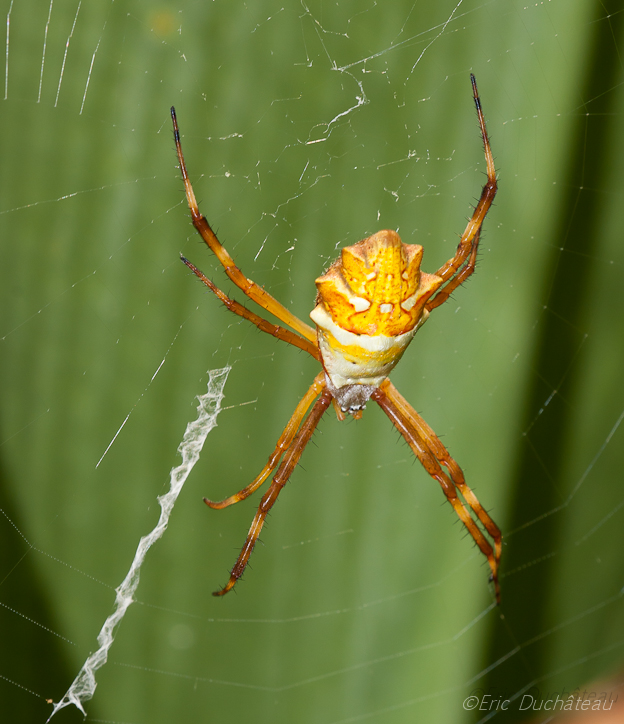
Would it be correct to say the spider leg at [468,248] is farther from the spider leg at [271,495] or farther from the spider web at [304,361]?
the spider leg at [271,495]

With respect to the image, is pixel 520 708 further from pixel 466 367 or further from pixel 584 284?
pixel 584 284

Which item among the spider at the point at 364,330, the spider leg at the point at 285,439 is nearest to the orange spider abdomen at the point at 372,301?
the spider at the point at 364,330

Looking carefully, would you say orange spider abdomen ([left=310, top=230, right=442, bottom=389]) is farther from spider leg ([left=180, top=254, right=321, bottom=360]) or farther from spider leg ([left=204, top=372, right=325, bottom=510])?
spider leg ([left=204, top=372, right=325, bottom=510])

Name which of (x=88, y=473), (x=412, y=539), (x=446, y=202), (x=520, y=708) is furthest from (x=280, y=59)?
(x=520, y=708)

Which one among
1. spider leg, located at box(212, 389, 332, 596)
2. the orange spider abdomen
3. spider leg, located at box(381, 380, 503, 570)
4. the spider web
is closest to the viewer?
the orange spider abdomen

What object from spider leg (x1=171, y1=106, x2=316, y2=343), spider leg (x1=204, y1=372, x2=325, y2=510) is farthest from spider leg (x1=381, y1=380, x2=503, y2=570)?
spider leg (x1=171, y1=106, x2=316, y2=343)

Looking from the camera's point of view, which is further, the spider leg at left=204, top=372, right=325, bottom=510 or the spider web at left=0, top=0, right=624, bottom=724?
the spider leg at left=204, top=372, right=325, bottom=510

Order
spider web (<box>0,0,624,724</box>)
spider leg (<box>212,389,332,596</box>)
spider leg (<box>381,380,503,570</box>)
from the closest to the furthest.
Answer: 1. spider web (<box>0,0,624,724</box>)
2. spider leg (<box>212,389,332,596</box>)
3. spider leg (<box>381,380,503,570</box>)

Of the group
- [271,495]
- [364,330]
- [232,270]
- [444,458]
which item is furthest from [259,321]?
[444,458]
